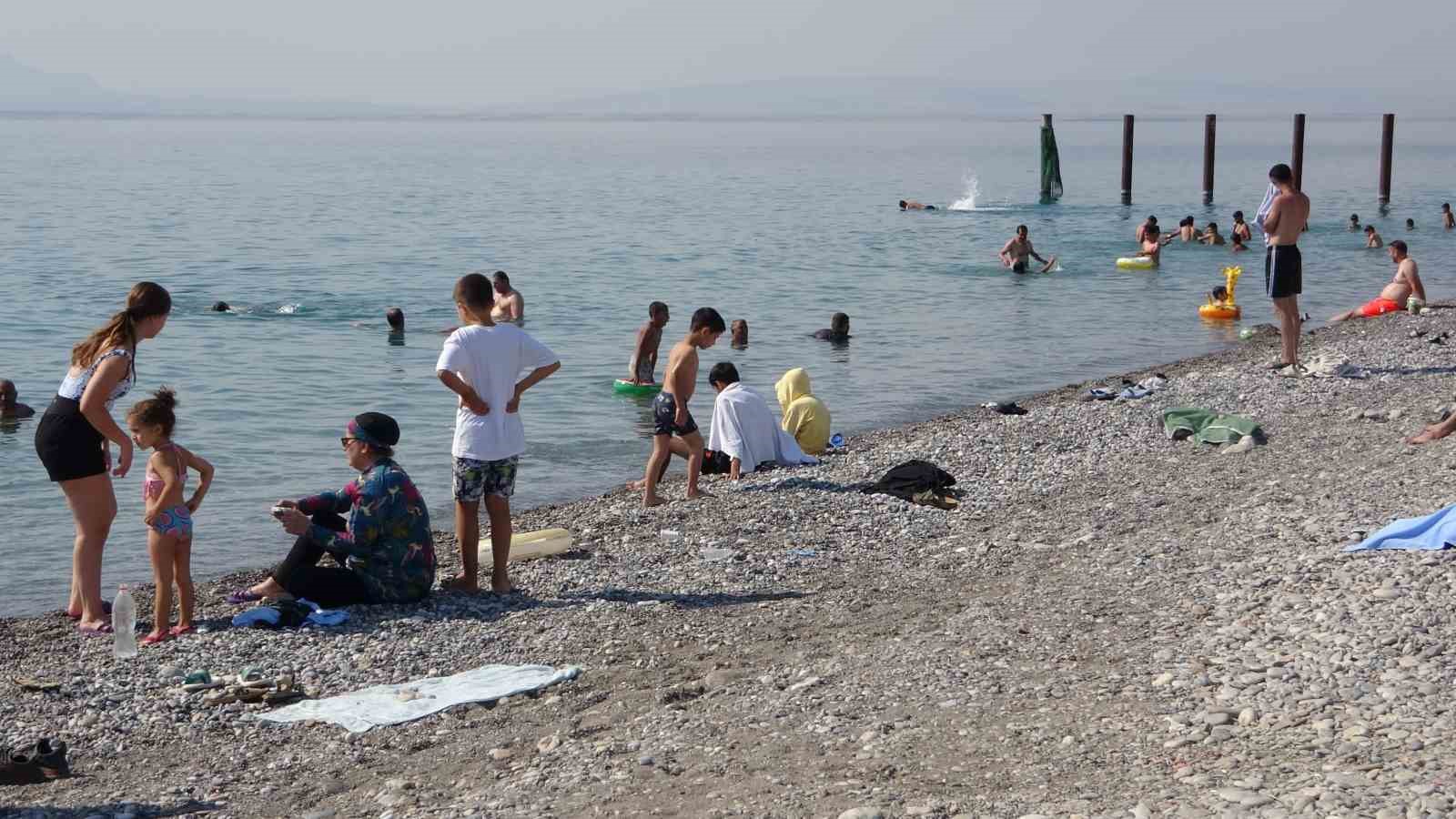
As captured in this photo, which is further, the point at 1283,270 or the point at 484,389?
the point at 1283,270

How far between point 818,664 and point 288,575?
3.07 m

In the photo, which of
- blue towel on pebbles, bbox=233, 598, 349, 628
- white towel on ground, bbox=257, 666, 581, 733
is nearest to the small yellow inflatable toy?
blue towel on pebbles, bbox=233, 598, 349, 628

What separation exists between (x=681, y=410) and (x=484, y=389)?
10.2 feet

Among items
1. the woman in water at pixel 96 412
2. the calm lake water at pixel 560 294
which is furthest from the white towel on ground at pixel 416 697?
the calm lake water at pixel 560 294

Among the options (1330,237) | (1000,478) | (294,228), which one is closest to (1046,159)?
(1330,237)

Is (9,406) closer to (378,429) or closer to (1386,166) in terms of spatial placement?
(378,429)

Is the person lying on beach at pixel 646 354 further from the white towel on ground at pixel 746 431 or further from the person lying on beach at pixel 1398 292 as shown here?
the person lying on beach at pixel 1398 292

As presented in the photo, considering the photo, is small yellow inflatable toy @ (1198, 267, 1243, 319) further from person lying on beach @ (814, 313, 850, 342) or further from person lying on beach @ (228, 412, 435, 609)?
person lying on beach @ (228, 412, 435, 609)

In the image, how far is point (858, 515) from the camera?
10.6 metres

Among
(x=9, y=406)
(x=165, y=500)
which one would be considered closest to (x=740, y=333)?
(x=9, y=406)

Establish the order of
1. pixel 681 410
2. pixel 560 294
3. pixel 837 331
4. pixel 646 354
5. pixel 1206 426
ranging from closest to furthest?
pixel 681 410
pixel 1206 426
pixel 646 354
pixel 837 331
pixel 560 294

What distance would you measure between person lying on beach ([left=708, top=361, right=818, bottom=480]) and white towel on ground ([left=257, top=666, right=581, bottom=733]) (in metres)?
5.01

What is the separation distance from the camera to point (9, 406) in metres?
16.3

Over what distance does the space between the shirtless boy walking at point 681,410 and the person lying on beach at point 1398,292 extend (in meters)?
14.7
